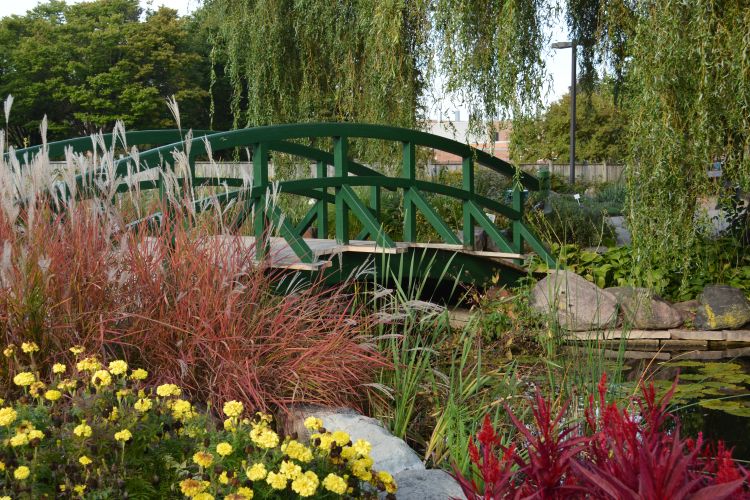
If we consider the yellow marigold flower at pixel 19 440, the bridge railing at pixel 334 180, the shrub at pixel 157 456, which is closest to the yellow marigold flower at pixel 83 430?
the shrub at pixel 157 456

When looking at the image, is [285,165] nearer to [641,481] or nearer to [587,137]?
[641,481]

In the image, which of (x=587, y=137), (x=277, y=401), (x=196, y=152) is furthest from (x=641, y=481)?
(x=587, y=137)

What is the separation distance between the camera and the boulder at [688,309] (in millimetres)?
8430

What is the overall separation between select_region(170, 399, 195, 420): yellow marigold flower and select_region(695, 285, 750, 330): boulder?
6.59 metres

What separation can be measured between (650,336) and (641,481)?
7.33m

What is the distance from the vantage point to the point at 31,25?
127ft

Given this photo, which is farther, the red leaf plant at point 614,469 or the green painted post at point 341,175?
the green painted post at point 341,175

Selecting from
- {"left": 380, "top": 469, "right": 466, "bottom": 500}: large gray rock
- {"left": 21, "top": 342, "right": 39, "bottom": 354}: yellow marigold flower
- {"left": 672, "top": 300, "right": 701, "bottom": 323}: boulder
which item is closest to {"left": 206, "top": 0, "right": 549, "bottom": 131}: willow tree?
{"left": 672, "top": 300, "right": 701, "bottom": 323}: boulder

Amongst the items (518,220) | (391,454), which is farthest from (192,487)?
(518,220)

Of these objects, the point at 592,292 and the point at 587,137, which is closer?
the point at 592,292

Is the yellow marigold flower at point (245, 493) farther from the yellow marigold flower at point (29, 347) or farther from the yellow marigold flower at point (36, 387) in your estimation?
the yellow marigold flower at point (29, 347)

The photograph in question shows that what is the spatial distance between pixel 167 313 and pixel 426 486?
141cm

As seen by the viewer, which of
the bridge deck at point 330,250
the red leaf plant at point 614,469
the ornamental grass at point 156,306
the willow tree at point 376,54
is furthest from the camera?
the willow tree at point 376,54

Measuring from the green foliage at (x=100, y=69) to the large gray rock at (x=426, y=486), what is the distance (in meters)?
33.9
